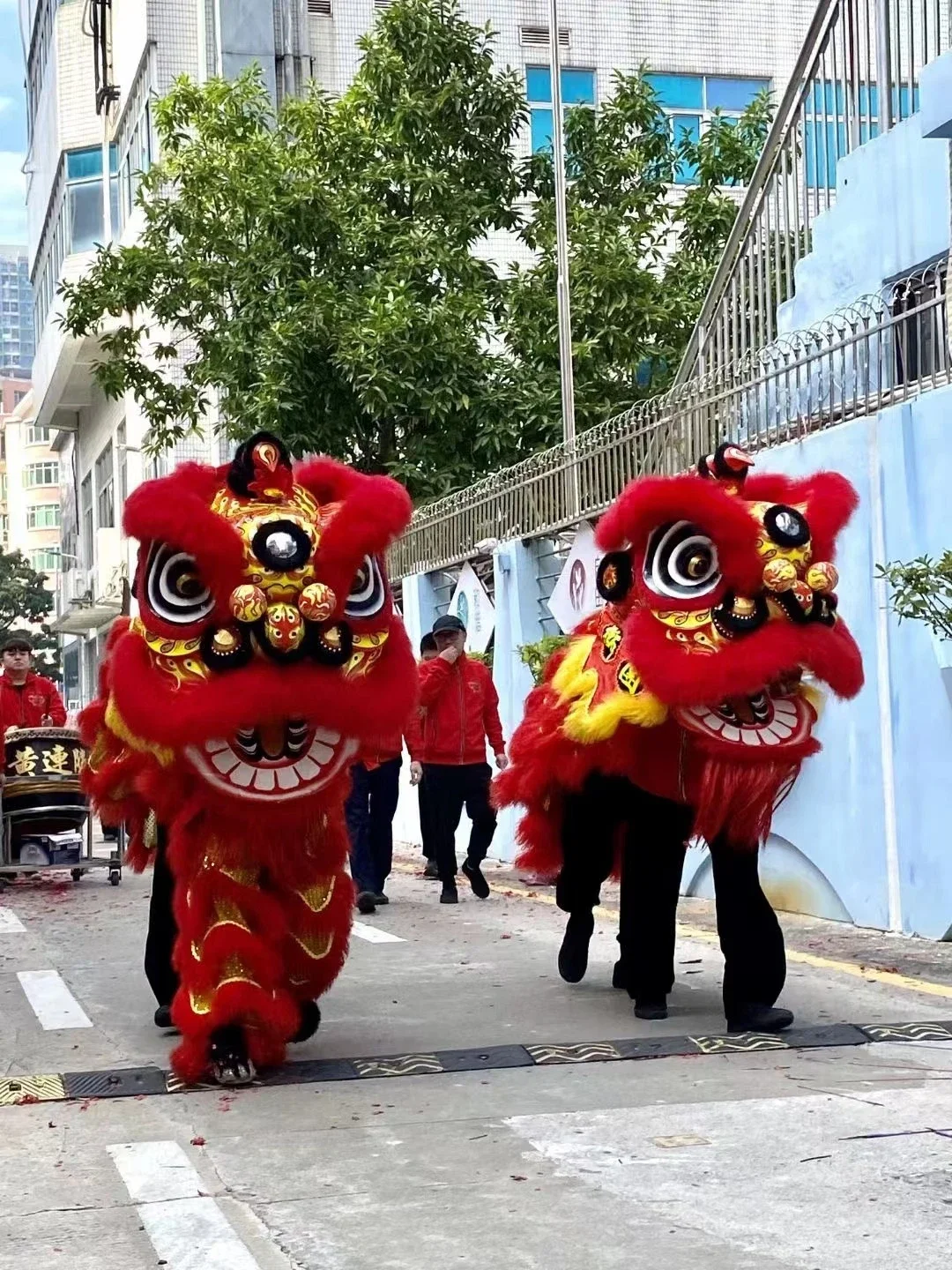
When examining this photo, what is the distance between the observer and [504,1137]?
5629 millimetres

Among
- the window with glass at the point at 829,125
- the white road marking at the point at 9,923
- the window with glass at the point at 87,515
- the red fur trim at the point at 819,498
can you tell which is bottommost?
the white road marking at the point at 9,923

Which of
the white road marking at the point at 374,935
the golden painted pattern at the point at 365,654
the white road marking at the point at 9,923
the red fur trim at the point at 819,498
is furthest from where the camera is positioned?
the white road marking at the point at 9,923

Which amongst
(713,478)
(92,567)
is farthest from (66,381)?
(713,478)

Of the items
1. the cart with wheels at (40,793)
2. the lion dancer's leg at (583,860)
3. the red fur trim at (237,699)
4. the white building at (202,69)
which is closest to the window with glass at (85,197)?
the white building at (202,69)

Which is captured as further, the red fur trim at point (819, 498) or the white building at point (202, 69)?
the white building at point (202, 69)

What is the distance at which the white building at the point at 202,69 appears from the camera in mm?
28469

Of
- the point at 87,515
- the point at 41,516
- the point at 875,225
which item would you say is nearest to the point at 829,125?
the point at 875,225

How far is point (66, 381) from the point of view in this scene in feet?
135

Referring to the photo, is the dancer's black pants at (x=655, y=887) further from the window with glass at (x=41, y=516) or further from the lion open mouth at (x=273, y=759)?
the window with glass at (x=41, y=516)

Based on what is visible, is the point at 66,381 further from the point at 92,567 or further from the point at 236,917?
the point at 236,917

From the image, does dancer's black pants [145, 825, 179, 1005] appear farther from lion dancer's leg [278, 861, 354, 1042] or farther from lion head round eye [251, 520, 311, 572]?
lion head round eye [251, 520, 311, 572]

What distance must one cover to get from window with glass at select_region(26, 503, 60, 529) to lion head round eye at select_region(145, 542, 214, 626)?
295ft

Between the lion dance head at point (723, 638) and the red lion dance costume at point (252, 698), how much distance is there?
3.12 ft

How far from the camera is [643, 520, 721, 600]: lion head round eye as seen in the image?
691 cm
